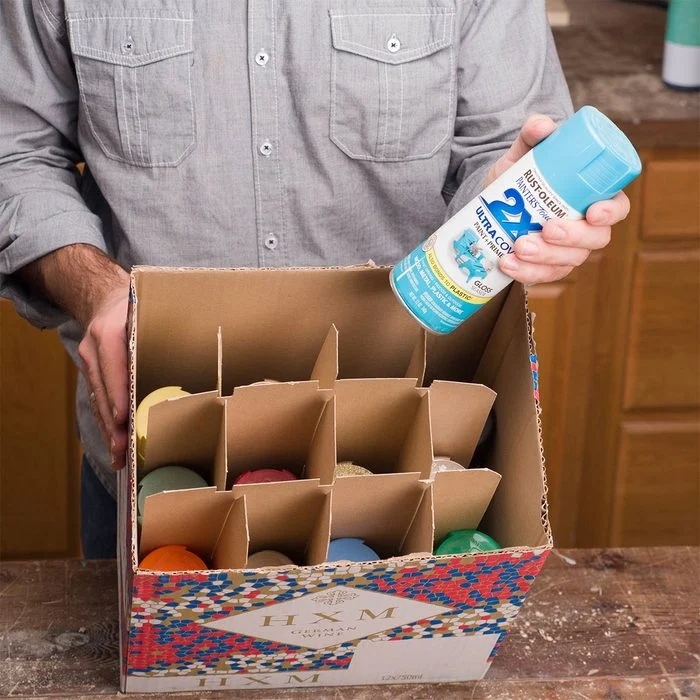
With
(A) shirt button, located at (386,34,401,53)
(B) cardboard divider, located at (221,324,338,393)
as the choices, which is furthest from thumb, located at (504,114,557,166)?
(A) shirt button, located at (386,34,401,53)

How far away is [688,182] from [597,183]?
4.09ft

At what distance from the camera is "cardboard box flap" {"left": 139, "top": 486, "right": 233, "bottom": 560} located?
68cm

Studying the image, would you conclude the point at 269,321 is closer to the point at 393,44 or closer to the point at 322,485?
the point at 322,485

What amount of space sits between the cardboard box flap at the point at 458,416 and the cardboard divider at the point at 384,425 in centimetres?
2

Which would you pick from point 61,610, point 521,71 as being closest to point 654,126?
point 521,71

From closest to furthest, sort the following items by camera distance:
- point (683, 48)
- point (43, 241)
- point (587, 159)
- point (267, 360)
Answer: point (587, 159)
point (267, 360)
point (43, 241)
point (683, 48)

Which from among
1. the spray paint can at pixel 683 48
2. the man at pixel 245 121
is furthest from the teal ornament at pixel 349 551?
the spray paint can at pixel 683 48

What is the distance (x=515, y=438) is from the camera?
0.78m

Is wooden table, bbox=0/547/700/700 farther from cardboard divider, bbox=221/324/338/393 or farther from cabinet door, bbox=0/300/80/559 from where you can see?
cabinet door, bbox=0/300/80/559

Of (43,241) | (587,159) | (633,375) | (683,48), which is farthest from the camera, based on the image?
(633,375)

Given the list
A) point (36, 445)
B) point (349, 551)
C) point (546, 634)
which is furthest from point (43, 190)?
point (36, 445)

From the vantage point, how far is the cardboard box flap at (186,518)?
0.68 metres

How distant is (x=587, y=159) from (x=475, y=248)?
3.9 inches

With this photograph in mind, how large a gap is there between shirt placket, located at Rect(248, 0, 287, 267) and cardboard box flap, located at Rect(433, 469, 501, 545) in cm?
42
